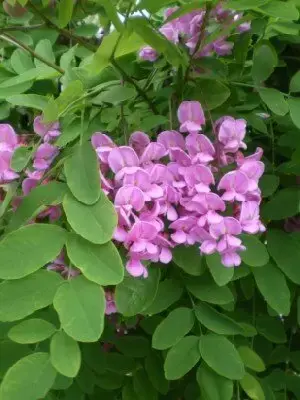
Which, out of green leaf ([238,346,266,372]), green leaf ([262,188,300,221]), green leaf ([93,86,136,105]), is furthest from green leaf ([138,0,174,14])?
green leaf ([238,346,266,372])

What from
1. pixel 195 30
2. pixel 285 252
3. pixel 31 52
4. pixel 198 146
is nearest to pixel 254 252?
pixel 285 252

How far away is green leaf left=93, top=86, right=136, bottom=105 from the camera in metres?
0.73

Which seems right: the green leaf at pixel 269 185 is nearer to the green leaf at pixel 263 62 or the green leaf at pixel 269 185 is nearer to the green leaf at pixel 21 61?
the green leaf at pixel 263 62

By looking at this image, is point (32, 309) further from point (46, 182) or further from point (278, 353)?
point (278, 353)

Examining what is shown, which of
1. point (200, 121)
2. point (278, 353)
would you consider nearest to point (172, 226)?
point (200, 121)

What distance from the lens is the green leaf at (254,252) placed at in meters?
0.79

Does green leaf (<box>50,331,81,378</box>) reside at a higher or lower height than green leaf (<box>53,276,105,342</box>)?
lower

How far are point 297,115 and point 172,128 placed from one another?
148mm

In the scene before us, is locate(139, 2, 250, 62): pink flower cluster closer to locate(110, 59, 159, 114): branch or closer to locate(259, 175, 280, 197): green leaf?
locate(110, 59, 159, 114): branch

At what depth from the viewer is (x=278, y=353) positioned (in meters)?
0.97

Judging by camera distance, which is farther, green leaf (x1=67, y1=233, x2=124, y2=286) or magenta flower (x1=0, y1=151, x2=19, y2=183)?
magenta flower (x1=0, y1=151, x2=19, y2=183)

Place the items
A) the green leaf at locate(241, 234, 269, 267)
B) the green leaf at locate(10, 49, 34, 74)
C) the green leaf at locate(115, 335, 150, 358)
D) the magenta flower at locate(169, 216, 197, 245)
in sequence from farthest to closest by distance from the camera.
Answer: the green leaf at locate(10, 49, 34, 74) → the green leaf at locate(115, 335, 150, 358) → the green leaf at locate(241, 234, 269, 267) → the magenta flower at locate(169, 216, 197, 245)

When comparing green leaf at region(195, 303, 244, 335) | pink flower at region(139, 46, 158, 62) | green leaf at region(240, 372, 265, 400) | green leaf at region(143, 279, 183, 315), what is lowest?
green leaf at region(240, 372, 265, 400)

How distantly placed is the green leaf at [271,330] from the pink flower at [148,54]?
1.28 ft
